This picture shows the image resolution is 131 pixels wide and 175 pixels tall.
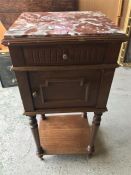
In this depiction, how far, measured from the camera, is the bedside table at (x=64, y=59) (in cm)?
62

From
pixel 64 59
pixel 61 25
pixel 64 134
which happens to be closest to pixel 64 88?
pixel 64 59

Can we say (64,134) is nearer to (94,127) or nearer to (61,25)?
(94,127)

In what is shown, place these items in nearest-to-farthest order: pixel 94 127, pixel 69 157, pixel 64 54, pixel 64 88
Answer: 1. pixel 64 54
2. pixel 64 88
3. pixel 94 127
4. pixel 69 157

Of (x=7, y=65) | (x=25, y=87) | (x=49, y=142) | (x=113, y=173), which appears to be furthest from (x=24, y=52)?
(x=7, y=65)

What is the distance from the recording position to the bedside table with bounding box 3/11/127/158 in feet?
2.04

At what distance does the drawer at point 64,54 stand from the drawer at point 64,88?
0.05 m

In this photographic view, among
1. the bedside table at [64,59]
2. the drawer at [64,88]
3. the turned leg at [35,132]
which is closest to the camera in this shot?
the bedside table at [64,59]

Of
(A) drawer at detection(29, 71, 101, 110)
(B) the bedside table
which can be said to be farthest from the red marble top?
(A) drawer at detection(29, 71, 101, 110)

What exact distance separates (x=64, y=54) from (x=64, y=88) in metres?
0.18

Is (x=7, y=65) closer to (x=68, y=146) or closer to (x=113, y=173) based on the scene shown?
(x=68, y=146)

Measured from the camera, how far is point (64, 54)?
66 centimetres

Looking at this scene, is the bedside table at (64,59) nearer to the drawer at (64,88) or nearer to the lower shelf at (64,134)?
the drawer at (64,88)

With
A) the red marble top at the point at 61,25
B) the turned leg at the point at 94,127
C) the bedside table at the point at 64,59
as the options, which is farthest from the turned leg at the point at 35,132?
the red marble top at the point at 61,25

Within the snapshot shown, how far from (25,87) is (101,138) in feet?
2.68
